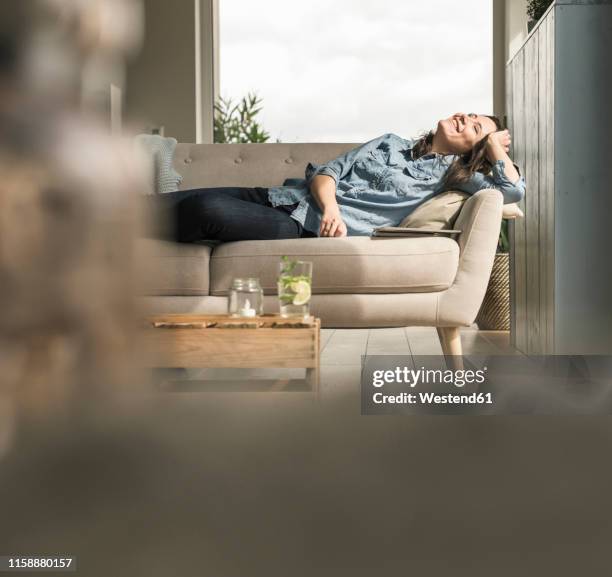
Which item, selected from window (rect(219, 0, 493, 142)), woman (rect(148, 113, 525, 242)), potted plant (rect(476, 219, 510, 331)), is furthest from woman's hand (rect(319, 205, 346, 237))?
window (rect(219, 0, 493, 142))

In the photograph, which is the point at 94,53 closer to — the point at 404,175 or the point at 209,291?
the point at 209,291

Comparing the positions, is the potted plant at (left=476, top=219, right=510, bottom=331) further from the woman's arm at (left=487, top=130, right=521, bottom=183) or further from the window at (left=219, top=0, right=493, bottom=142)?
the window at (left=219, top=0, right=493, bottom=142)

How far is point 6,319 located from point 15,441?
0.04m

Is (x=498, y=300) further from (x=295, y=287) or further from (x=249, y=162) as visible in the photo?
(x=295, y=287)

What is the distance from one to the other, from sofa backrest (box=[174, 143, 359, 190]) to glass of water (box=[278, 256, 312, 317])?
106cm

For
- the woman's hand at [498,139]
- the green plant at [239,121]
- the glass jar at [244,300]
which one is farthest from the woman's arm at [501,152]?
the green plant at [239,121]

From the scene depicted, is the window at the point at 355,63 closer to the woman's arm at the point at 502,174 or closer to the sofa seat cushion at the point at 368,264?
the woman's arm at the point at 502,174

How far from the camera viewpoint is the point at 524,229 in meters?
2.02

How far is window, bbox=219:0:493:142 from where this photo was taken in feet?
12.6

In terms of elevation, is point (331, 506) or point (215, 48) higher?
point (215, 48)

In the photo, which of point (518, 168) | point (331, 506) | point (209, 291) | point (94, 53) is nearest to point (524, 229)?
point (518, 168)

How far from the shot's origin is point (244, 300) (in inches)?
59.4

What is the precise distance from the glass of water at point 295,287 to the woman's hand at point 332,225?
1.47 ft

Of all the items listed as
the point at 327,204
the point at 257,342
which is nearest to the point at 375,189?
the point at 327,204
